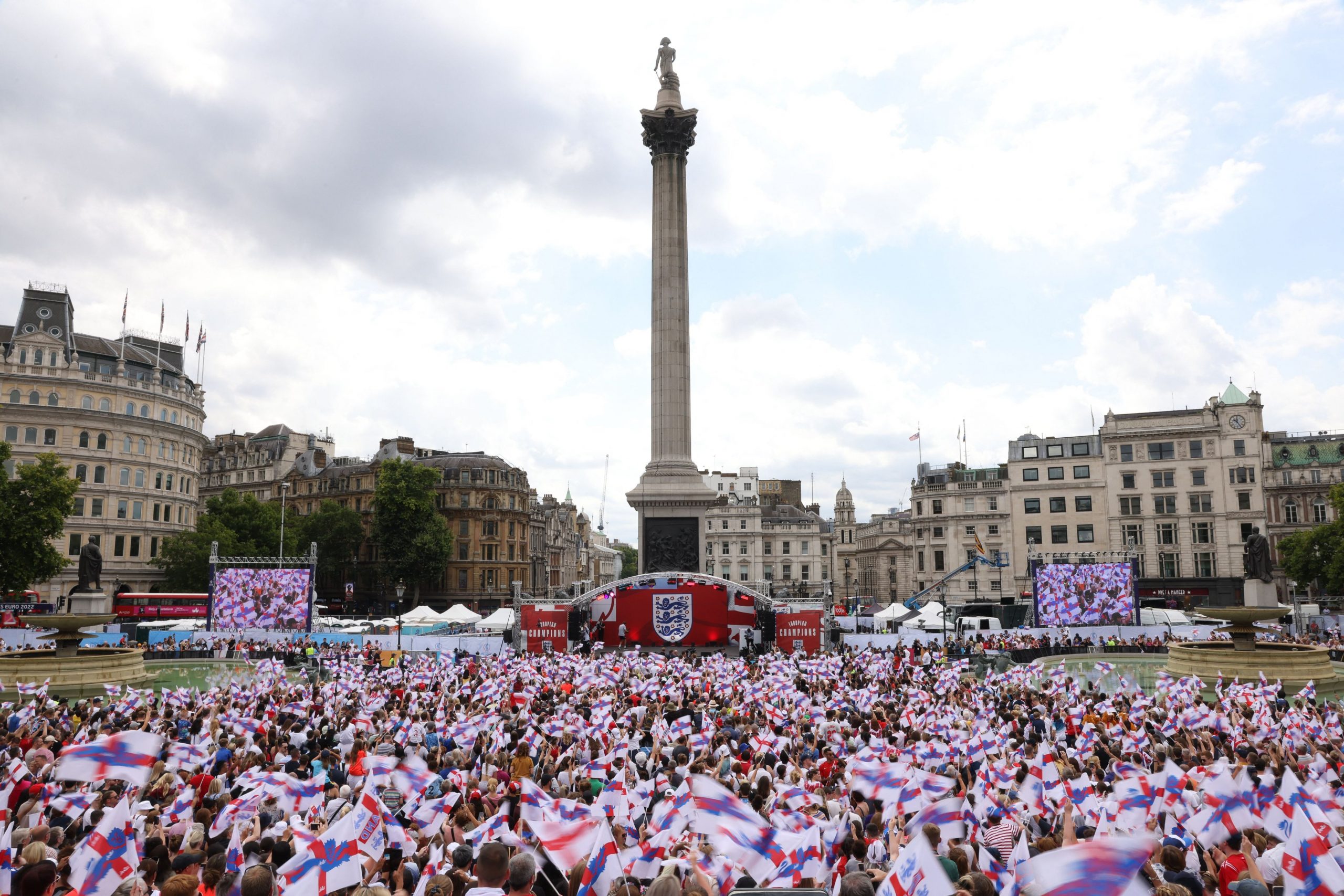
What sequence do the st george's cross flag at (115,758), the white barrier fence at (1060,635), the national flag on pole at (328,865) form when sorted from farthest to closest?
1. the white barrier fence at (1060,635)
2. the st george's cross flag at (115,758)
3. the national flag on pole at (328,865)

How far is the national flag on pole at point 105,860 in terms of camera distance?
7641mm

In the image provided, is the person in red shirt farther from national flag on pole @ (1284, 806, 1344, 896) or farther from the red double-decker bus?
the red double-decker bus

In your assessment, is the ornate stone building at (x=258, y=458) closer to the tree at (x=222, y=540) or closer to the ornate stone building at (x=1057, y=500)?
the tree at (x=222, y=540)

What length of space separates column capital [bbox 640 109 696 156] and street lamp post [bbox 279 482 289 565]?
1334 inches

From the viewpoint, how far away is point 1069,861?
21.5 feet

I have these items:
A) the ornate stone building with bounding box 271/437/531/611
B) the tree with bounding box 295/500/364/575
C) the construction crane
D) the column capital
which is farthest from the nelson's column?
the tree with bounding box 295/500/364/575

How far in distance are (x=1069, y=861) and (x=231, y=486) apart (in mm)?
129090

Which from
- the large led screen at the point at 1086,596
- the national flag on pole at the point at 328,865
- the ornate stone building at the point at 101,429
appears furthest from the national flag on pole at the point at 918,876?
the ornate stone building at the point at 101,429

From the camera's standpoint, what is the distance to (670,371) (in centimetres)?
5556

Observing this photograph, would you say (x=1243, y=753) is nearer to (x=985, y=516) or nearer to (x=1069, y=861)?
(x=1069, y=861)

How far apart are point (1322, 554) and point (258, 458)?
11595cm

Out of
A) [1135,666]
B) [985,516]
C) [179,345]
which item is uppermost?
[179,345]

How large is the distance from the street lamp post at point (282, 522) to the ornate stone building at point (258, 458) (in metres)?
4.57

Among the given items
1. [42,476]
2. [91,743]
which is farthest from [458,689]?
[42,476]
